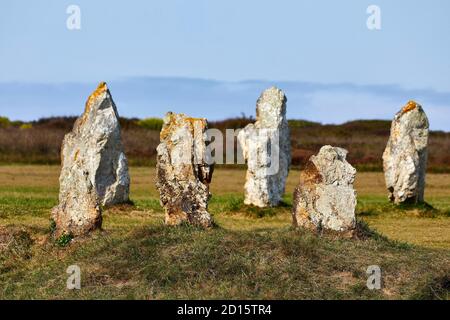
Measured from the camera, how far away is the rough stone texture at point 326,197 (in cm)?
2116

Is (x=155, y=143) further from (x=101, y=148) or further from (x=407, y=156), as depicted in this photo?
(x=101, y=148)

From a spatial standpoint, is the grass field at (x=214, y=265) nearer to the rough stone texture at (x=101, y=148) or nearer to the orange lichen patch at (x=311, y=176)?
the orange lichen patch at (x=311, y=176)

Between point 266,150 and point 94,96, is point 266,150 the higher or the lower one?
the lower one

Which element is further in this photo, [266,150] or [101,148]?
[266,150]

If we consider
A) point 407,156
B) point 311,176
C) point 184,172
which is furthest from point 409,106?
point 184,172

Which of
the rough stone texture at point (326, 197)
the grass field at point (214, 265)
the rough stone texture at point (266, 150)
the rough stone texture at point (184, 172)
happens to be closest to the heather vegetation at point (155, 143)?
the rough stone texture at point (266, 150)

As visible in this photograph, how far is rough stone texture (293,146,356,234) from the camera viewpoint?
21156mm

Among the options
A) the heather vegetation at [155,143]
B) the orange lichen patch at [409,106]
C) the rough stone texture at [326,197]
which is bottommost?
the heather vegetation at [155,143]

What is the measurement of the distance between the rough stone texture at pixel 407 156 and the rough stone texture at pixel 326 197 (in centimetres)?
1303

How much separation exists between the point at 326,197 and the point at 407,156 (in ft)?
44.5

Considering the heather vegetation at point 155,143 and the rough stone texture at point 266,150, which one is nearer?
the rough stone texture at point 266,150

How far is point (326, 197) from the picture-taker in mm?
21266

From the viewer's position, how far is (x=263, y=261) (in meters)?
18.5
